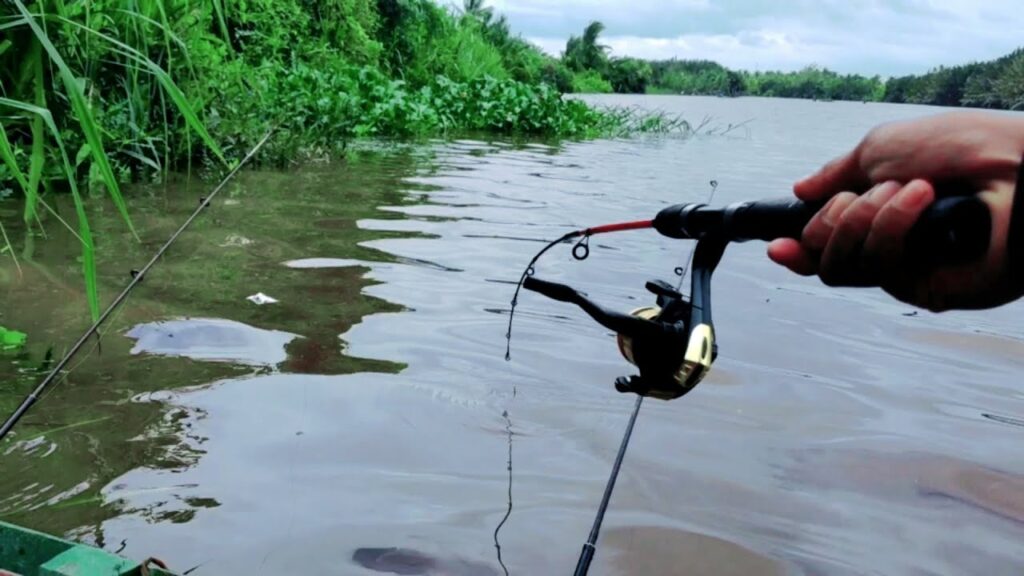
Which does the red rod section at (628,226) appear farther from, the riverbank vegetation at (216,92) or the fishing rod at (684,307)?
the riverbank vegetation at (216,92)

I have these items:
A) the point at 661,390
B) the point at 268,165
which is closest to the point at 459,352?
the point at 661,390

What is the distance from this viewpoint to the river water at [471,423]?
2.03 metres

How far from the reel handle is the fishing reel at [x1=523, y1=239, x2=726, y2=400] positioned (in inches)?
1.7

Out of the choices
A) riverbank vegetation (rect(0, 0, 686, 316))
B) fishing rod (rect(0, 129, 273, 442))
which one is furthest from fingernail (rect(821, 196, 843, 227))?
riverbank vegetation (rect(0, 0, 686, 316))

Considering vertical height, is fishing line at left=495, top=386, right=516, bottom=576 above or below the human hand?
below

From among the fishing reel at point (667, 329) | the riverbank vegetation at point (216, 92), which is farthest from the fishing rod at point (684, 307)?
the riverbank vegetation at point (216, 92)

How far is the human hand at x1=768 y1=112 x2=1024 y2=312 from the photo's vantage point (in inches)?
41.5

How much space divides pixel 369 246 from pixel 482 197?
2.16 metres

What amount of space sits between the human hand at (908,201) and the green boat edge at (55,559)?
0.96m

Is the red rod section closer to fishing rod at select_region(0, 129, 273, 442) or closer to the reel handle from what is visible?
the reel handle

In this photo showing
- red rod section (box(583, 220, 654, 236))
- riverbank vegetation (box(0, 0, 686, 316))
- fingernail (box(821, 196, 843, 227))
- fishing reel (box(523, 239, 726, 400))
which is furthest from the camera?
riverbank vegetation (box(0, 0, 686, 316))

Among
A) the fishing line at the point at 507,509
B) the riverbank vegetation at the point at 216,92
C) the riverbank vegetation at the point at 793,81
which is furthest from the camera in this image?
the riverbank vegetation at the point at 793,81

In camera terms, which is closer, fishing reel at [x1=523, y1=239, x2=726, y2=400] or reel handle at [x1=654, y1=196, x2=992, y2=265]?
reel handle at [x1=654, y1=196, x2=992, y2=265]

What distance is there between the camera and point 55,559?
123 cm
